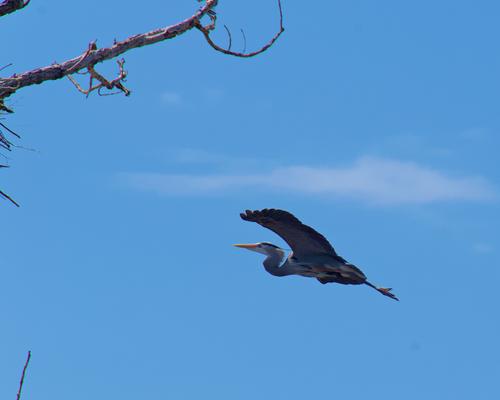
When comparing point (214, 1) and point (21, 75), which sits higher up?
point (214, 1)

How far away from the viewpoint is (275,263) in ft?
40.1

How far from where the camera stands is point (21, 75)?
881 centimetres

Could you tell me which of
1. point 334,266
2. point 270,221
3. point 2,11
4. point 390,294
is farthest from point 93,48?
point 390,294

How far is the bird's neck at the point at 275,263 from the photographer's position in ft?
39.9

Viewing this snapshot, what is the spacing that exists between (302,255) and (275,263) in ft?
2.32

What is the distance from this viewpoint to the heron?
10773mm

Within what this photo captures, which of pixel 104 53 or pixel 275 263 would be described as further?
pixel 275 263

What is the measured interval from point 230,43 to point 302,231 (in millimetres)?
2529

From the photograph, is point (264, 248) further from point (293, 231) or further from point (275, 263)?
point (293, 231)

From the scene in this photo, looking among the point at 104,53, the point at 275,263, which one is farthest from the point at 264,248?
the point at 104,53

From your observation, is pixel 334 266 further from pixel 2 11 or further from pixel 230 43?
pixel 2 11

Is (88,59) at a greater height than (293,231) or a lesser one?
greater

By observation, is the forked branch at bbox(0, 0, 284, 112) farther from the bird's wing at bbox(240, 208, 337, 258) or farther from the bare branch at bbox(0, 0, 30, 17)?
the bird's wing at bbox(240, 208, 337, 258)

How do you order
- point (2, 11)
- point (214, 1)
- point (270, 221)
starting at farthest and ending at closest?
point (270, 221) < point (214, 1) < point (2, 11)
